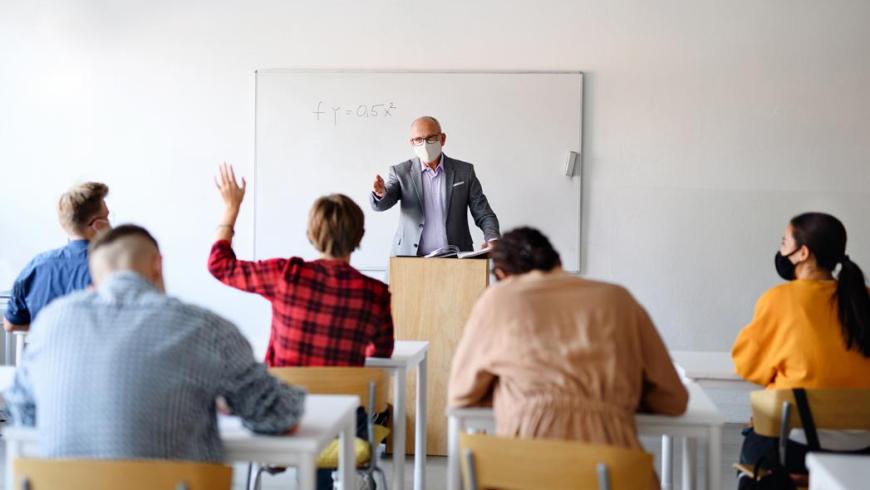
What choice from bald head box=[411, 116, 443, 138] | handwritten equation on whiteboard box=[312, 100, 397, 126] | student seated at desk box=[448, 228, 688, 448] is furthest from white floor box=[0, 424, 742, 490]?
handwritten equation on whiteboard box=[312, 100, 397, 126]

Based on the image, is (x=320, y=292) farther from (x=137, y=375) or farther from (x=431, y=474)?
(x=431, y=474)

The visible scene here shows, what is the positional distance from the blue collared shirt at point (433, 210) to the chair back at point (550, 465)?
301 centimetres

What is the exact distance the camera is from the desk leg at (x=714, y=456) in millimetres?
2289

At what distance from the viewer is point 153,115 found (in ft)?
18.6

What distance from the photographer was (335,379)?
8.63 ft

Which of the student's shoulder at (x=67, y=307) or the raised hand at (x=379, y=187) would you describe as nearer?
the student's shoulder at (x=67, y=307)

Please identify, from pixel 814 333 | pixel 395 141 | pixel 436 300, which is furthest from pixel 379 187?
pixel 814 333

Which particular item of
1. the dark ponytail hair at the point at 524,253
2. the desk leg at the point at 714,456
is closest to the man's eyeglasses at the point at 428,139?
the dark ponytail hair at the point at 524,253

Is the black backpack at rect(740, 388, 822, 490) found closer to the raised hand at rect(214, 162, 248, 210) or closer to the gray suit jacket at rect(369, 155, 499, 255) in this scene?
the raised hand at rect(214, 162, 248, 210)

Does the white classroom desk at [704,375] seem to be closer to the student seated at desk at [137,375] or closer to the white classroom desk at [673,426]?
the white classroom desk at [673,426]

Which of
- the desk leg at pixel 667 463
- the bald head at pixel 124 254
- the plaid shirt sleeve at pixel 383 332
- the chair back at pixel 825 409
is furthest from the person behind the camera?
the desk leg at pixel 667 463

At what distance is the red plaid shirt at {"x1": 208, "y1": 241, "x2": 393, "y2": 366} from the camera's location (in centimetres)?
286

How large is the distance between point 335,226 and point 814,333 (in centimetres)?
145

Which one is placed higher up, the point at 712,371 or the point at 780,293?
the point at 780,293
